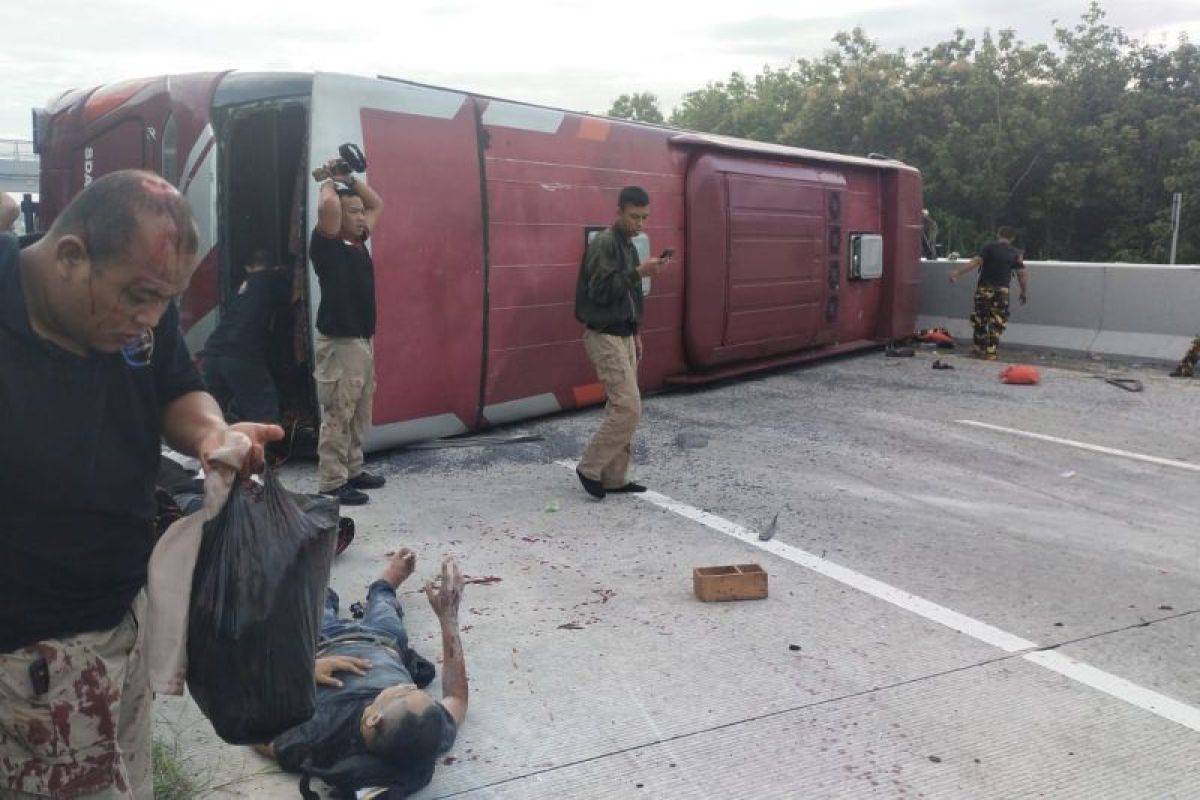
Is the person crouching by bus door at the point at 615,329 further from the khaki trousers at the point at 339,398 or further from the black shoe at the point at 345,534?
the black shoe at the point at 345,534

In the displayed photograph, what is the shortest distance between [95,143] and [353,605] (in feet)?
15.6

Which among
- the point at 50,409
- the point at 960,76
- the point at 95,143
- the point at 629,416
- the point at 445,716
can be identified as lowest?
the point at 445,716

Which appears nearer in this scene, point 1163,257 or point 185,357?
point 185,357

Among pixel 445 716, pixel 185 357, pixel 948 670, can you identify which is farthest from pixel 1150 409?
pixel 185 357

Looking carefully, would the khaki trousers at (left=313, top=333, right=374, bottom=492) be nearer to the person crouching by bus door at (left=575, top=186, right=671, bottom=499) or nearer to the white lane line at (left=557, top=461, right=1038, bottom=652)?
the person crouching by bus door at (left=575, top=186, right=671, bottom=499)

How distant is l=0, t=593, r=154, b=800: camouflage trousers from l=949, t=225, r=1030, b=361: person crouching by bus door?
36.5 ft

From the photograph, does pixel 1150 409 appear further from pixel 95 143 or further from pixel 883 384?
pixel 95 143

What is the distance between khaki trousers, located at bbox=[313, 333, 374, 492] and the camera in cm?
563

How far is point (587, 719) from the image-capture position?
10.7ft

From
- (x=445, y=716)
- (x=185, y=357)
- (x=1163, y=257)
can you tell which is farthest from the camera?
(x=1163, y=257)

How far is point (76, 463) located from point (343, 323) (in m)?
3.99

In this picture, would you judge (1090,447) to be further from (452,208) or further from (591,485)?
(452,208)

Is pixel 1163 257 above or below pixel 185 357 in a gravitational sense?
above

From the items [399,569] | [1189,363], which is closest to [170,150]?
[399,569]
